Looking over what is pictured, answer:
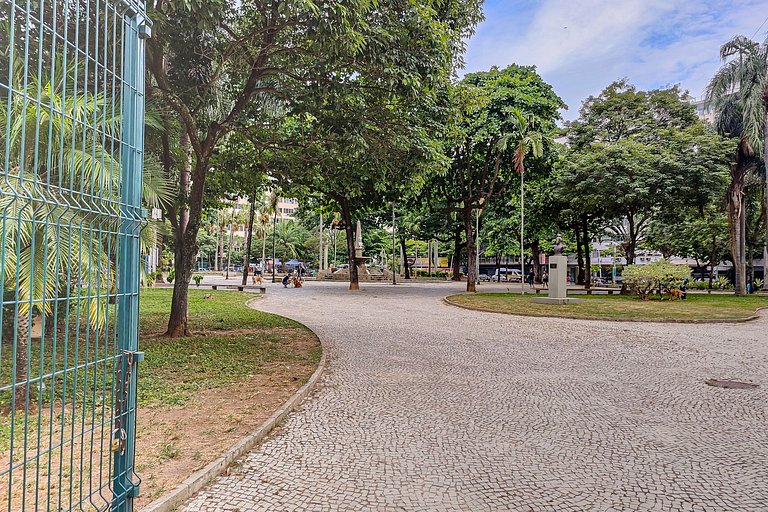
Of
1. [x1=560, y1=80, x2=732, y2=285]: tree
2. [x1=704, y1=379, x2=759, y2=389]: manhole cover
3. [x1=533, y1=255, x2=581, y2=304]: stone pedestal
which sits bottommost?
[x1=704, y1=379, x2=759, y2=389]: manhole cover

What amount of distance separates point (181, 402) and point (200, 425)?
860 millimetres

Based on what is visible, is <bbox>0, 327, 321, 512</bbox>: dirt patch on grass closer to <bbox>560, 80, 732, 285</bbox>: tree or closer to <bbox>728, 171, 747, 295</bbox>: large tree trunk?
<bbox>560, 80, 732, 285</bbox>: tree

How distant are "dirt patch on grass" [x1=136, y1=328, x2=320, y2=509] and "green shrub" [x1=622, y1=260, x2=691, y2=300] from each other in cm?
1740

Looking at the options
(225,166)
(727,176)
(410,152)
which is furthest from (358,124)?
(727,176)

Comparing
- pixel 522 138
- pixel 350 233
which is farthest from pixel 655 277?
pixel 350 233

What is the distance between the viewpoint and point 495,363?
804 cm

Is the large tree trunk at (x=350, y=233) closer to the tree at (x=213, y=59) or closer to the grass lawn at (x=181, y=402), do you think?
the tree at (x=213, y=59)

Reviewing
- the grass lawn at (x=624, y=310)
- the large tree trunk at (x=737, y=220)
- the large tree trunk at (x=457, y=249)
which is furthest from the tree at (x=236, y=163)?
the large tree trunk at (x=457, y=249)

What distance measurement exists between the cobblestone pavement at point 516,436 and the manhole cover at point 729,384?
0.21 meters

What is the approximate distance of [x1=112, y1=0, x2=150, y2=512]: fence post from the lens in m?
2.85

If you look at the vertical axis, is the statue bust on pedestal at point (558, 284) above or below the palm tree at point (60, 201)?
below

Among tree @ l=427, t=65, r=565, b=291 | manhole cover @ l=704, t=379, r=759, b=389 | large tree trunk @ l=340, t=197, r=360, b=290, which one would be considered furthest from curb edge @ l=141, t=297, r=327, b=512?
large tree trunk @ l=340, t=197, r=360, b=290

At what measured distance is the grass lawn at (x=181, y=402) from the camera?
3.43m

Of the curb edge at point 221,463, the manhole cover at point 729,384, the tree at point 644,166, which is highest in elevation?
the tree at point 644,166
